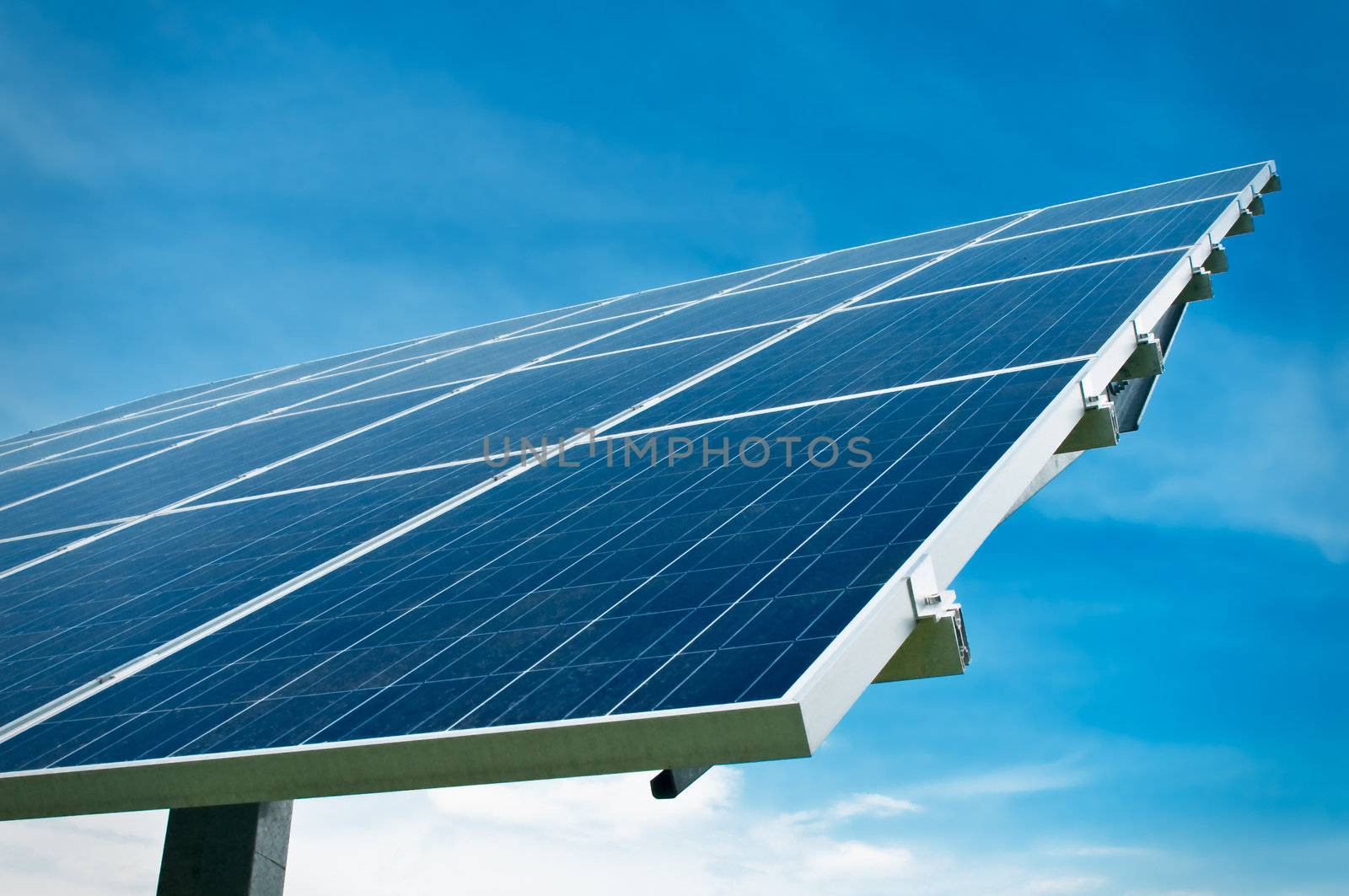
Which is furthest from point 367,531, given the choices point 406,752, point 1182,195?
point 1182,195

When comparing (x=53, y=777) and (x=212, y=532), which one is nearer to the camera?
(x=53, y=777)

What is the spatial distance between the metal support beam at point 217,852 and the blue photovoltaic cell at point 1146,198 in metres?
14.5

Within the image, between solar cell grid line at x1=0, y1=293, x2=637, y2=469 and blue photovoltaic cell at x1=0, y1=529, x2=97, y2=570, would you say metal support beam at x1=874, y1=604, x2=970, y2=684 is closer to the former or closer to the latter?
blue photovoltaic cell at x1=0, y1=529, x2=97, y2=570

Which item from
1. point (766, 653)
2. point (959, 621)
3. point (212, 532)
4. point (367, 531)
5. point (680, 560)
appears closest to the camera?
point (766, 653)

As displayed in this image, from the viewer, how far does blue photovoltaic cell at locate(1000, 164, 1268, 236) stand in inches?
736

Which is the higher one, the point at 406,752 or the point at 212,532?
the point at 212,532

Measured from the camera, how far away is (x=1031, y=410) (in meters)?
7.86

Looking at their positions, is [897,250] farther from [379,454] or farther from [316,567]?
[316,567]

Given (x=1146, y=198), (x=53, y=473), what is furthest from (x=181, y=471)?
(x=1146, y=198)

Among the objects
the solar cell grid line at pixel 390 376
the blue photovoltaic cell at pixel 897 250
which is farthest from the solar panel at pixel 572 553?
the blue photovoltaic cell at pixel 897 250

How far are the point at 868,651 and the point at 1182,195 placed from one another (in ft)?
51.9

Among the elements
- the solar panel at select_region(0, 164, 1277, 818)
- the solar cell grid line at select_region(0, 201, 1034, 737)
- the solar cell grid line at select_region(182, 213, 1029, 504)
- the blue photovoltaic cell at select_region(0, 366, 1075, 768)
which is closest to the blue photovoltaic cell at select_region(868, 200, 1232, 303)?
the solar panel at select_region(0, 164, 1277, 818)

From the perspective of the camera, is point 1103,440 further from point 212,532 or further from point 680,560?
point 212,532

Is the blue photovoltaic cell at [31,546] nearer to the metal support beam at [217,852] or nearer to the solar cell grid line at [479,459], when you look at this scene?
the solar cell grid line at [479,459]
